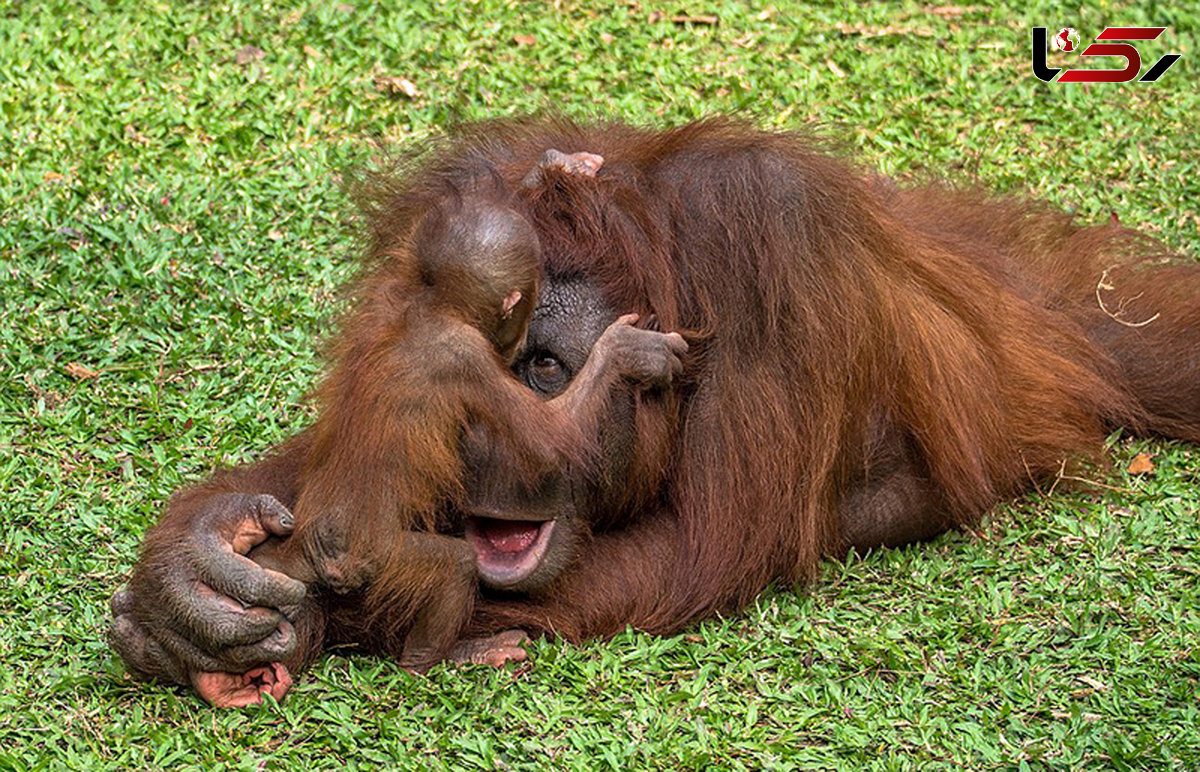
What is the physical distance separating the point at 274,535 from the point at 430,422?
0.46 meters

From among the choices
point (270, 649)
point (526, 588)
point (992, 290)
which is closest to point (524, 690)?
point (526, 588)

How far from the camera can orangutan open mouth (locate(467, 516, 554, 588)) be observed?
12.5 feet

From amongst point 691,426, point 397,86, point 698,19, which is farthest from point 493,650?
point 698,19

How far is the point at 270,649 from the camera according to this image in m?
3.59

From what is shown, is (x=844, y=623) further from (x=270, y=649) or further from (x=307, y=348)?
(x=307, y=348)

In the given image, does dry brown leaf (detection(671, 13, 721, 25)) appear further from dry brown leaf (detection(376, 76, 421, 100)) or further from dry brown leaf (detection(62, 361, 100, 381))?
dry brown leaf (detection(62, 361, 100, 381))

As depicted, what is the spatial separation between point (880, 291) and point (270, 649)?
1.47 meters

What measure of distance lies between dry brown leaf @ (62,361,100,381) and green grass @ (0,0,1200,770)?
5cm

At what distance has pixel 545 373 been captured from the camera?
3.85m

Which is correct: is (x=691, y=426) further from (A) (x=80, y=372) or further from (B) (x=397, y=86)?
(B) (x=397, y=86)

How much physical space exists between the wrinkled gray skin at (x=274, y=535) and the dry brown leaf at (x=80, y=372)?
125 centimetres

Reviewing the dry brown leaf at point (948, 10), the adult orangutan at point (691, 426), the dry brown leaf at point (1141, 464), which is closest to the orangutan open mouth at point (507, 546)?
the adult orangutan at point (691, 426)

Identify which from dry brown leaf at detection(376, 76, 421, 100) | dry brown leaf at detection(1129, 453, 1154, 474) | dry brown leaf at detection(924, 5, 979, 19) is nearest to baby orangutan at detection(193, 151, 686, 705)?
dry brown leaf at detection(1129, 453, 1154, 474)

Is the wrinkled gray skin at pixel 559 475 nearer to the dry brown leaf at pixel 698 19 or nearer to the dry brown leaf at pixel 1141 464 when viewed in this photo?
the dry brown leaf at pixel 1141 464
